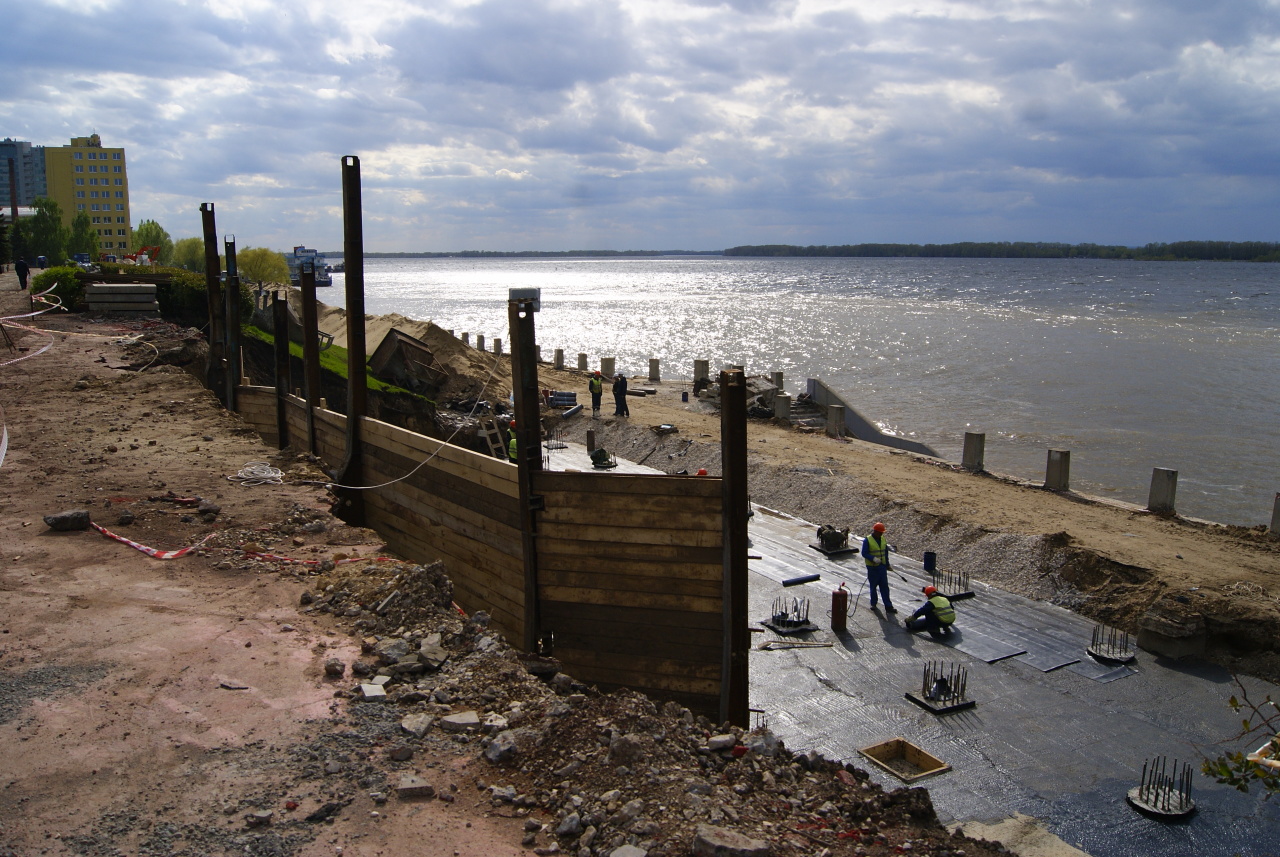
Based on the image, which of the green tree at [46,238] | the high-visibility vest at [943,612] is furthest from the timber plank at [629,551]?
the green tree at [46,238]

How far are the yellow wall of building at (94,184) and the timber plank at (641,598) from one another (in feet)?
476

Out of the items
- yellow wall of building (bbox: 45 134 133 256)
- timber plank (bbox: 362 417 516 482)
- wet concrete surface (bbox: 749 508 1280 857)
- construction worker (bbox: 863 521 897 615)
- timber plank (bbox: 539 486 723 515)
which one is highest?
yellow wall of building (bbox: 45 134 133 256)

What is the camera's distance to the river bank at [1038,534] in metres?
14.0

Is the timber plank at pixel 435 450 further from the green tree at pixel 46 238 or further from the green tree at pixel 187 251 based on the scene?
the green tree at pixel 187 251

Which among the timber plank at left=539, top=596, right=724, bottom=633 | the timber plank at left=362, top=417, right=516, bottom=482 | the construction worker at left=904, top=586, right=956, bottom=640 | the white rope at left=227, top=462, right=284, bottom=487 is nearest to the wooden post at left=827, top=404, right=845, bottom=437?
the construction worker at left=904, top=586, right=956, bottom=640

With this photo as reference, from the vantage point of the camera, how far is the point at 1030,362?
60406mm

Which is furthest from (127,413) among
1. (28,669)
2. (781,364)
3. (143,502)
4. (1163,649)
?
(781,364)

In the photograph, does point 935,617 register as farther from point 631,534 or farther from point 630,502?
point 630,502

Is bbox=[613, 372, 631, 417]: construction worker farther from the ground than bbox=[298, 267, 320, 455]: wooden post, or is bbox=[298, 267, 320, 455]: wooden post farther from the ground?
bbox=[298, 267, 320, 455]: wooden post

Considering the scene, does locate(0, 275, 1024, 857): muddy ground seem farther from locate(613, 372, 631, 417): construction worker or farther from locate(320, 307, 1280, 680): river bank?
locate(613, 372, 631, 417): construction worker

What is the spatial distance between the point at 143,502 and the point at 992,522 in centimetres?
1650

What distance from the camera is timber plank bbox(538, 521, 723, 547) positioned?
9148 mm

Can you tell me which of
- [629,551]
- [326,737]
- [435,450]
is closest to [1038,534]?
[629,551]

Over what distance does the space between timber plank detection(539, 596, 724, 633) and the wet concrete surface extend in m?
2.60
